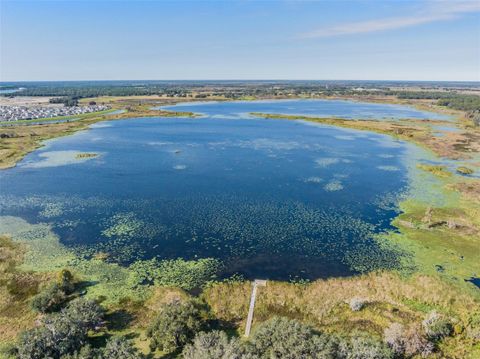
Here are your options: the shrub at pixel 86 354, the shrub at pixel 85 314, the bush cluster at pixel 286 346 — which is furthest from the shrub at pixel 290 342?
the shrub at pixel 85 314

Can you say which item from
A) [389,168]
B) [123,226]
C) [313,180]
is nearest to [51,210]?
[123,226]

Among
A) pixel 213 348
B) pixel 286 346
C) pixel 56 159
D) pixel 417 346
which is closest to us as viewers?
pixel 286 346

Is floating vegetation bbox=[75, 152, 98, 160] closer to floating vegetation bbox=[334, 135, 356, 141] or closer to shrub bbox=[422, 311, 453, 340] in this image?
floating vegetation bbox=[334, 135, 356, 141]

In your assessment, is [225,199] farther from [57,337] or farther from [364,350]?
[364,350]

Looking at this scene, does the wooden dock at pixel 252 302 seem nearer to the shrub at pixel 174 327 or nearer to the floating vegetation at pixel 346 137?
the shrub at pixel 174 327

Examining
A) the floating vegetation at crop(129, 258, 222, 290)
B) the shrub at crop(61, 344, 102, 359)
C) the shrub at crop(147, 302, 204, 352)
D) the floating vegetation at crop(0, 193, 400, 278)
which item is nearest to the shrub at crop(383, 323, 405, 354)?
the floating vegetation at crop(0, 193, 400, 278)

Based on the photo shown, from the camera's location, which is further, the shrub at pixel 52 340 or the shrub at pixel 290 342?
the shrub at pixel 52 340
